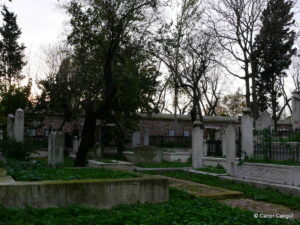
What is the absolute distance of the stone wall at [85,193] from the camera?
22.9ft

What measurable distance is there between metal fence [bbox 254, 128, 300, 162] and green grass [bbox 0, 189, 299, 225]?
609 centimetres

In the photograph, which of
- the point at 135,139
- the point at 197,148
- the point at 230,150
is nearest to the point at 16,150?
the point at 197,148

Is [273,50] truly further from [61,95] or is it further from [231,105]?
[231,105]

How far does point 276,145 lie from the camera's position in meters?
13.3

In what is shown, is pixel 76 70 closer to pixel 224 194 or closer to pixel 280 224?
pixel 224 194

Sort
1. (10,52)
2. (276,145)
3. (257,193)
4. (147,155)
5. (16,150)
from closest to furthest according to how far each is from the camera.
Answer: (257,193)
(276,145)
(16,150)
(147,155)
(10,52)

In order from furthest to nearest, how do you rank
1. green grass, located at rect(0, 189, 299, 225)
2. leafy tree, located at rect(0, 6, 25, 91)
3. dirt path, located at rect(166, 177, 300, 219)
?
leafy tree, located at rect(0, 6, 25, 91) < dirt path, located at rect(166, 177, 300, 219) < green grass, located at rect(0, 189, 299, 225)

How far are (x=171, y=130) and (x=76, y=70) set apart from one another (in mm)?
12725

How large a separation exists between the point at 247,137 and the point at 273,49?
1754 centimetres

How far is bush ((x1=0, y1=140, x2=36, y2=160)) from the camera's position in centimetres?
1590

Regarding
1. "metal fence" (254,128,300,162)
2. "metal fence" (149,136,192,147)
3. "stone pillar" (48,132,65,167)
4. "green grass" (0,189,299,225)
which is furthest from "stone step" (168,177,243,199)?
"metal fence" (149,136,192,147)

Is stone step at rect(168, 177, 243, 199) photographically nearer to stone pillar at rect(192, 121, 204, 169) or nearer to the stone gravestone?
stone pillar at rect(192, 121, 204, 169)

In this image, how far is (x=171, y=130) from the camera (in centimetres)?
3372

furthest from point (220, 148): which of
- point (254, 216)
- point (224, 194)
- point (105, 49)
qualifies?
point (254, 216)
